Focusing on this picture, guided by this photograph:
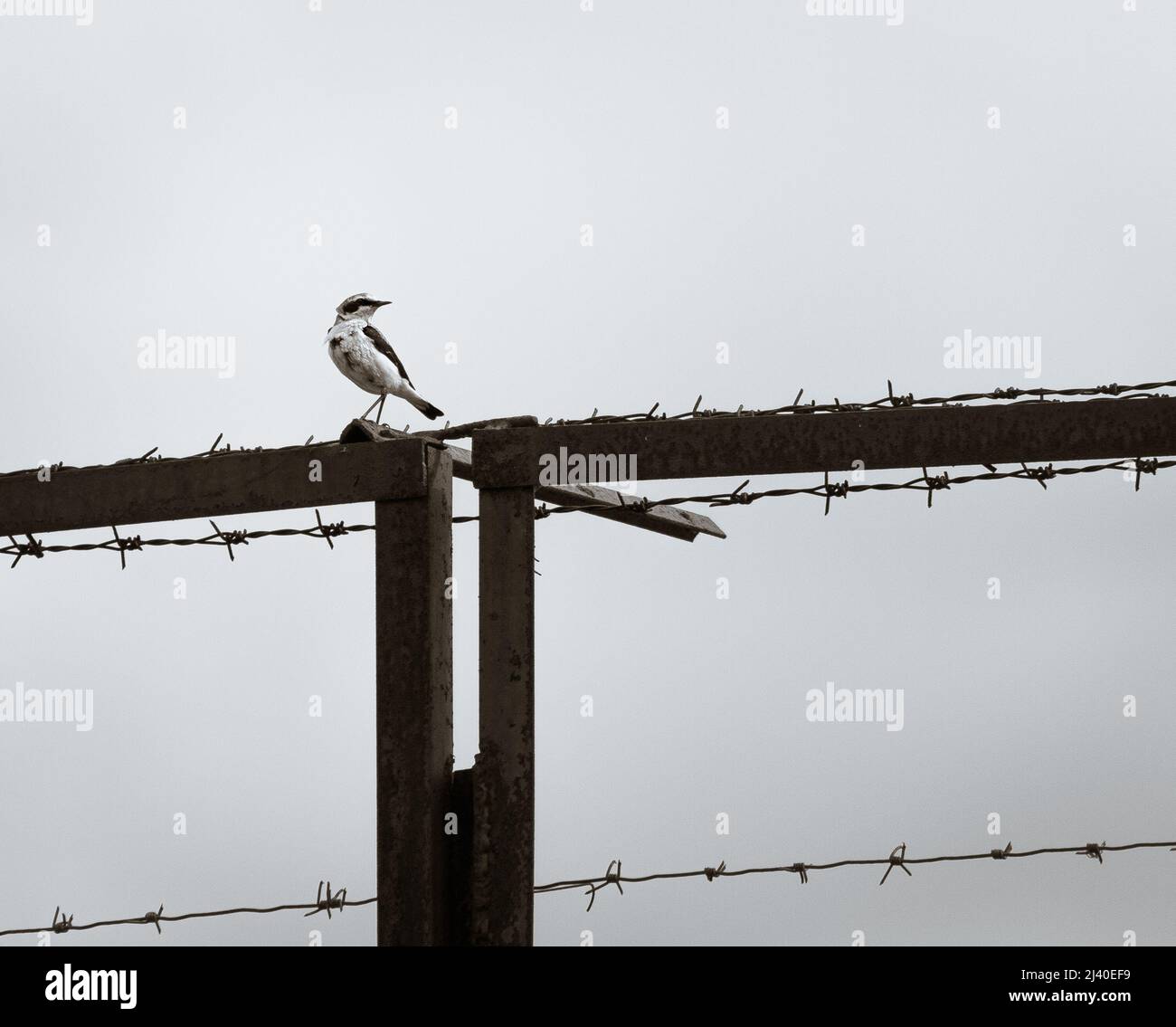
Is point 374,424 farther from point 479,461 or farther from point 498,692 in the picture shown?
point 498,692

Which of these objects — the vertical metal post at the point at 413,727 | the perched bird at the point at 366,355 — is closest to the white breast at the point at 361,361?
the perched bird at the point at 366,355

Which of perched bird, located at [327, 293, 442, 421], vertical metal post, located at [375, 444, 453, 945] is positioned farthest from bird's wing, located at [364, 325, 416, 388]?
vertical metal post, located at [375, 444, 453, 945]

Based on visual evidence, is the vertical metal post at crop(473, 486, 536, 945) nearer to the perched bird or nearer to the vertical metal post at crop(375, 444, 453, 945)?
the vertical metal post at crop(375, 444, 453, 945)

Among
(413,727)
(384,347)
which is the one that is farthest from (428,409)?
(413,727)

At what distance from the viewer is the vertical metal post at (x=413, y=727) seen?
12.7ft

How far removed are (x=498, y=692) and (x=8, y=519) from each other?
1.50m

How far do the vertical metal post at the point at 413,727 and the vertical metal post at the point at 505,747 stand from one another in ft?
0.34

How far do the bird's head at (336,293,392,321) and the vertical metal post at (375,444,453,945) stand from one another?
5.62 m

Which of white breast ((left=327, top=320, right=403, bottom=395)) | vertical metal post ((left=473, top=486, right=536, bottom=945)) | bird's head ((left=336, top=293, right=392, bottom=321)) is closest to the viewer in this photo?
vertical metal post ((left=473, top=486, right=536, bottom=945))

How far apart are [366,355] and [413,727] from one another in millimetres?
5270

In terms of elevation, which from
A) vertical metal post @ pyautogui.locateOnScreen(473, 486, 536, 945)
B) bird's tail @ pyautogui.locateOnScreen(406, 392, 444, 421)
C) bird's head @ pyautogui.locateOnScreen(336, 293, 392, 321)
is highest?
bird's head @ pyautogui.locateOnScreen(336, 293, 392, 321)

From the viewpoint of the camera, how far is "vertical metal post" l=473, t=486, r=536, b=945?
386 cm
